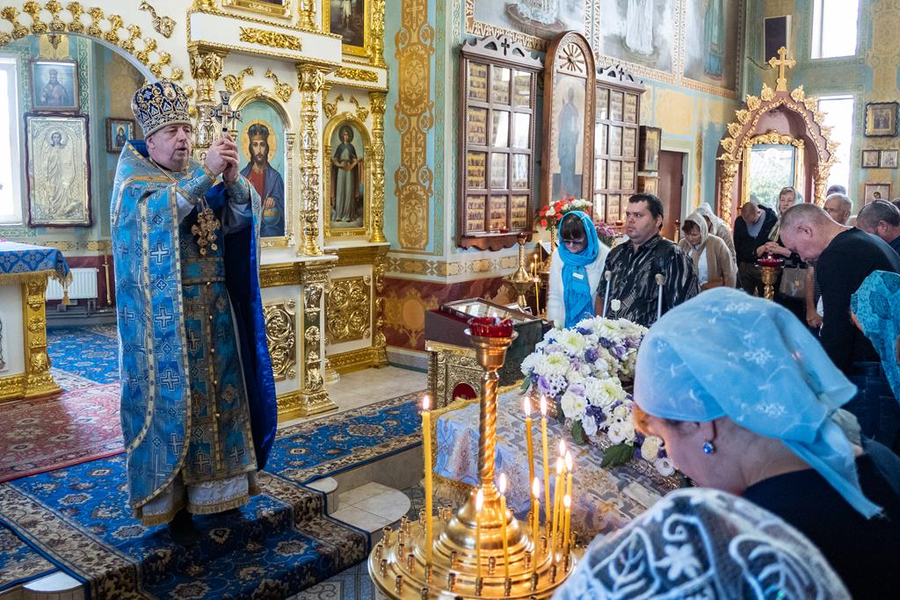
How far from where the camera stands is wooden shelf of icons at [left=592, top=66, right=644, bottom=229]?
33.8ft

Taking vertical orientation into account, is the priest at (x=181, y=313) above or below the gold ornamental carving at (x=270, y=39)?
below

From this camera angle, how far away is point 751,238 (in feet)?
31.6

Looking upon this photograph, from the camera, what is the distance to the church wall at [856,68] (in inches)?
569

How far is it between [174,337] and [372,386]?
3723 millimetres

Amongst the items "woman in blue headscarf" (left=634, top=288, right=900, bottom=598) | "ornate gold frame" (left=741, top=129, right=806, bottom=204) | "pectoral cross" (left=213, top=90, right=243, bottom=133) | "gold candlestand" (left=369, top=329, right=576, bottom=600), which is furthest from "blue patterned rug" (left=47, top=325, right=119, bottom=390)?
"ornate gold frame" (left=741, top=129, right=806, bottom=204)

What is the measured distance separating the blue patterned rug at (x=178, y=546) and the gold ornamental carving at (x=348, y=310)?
8.50ft

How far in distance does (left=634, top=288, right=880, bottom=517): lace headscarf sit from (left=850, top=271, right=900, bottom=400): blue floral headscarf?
2978 mm

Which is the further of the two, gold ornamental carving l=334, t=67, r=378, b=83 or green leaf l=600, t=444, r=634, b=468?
gold ornamental carving l=334, t=67, r=378, b=83

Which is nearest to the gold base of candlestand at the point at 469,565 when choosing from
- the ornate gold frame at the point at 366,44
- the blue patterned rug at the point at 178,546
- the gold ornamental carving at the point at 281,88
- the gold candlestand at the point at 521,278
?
the blue patterned rug at the point at 178,546

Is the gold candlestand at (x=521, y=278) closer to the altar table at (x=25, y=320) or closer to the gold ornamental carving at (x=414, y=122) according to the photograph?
the gold ornamental carving at (x=414, y=122)

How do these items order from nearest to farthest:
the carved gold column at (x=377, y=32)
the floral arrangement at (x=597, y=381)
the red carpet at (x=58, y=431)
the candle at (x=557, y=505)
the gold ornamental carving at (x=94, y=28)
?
the candle at (x=557, y=505)
the floral arrangement at (x=597, y=381)
the gold ornamental carving at (x=94, y=28)
the red carpet at (x=58, y=431)
the carved gold column at (x=377, y=32)

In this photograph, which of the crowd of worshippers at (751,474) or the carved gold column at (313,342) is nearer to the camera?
the crowd of worshippers at (751,474)

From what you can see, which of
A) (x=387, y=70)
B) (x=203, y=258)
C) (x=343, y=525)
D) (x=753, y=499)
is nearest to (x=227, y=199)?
(x=203, y=258)

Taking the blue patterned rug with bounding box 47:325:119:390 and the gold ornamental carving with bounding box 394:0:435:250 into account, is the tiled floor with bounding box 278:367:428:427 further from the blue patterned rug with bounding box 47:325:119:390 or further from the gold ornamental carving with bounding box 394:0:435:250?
the blue patterned rug with bounding box 47:325:119:390
